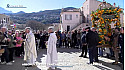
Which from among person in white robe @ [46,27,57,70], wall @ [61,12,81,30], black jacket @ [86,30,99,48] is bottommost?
person in white robe @ [46,27,57,70]

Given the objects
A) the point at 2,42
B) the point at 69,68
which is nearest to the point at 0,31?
A: the point at 2,42

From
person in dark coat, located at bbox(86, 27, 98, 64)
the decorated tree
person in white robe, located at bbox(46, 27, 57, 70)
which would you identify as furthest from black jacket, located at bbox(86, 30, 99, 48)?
person in white robe, located at bbox(46, 27, 57, 70)

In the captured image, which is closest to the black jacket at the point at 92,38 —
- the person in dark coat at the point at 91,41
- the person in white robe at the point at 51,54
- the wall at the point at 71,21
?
the person in dark coat at the point at 91,41

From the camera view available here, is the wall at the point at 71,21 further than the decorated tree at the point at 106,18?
Yes

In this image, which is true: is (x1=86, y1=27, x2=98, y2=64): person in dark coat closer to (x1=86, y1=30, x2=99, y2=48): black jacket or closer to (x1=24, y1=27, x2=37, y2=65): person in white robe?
(x1=86, y1=30, x2=99, y2=48): black jacket

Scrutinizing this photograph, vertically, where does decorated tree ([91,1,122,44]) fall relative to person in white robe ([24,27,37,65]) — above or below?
above

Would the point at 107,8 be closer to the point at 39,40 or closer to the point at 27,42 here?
the point at 27,42

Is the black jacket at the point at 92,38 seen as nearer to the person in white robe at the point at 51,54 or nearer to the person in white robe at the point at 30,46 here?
the person in white robe at the point at 51,54

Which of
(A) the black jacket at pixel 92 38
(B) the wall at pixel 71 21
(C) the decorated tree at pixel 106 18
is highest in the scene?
(B) the wall at pixel 71 21

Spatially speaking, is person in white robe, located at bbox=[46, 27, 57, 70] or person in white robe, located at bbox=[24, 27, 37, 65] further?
person in white robe, located at bbox=[24, 27, 37, 65]

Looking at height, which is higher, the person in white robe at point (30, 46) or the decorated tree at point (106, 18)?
the decorated tree at point (106, 18)

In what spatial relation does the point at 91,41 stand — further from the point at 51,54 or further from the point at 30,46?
the point at 30,46

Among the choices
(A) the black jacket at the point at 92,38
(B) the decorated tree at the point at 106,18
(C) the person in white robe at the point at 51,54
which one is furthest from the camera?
(B) the decorated tree at the point at 106,18

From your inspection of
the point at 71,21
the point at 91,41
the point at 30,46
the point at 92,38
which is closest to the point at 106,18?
the point at 92,38
